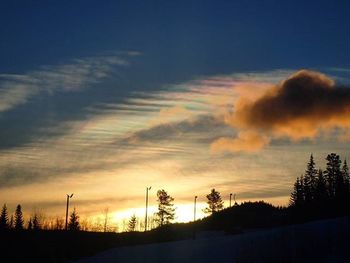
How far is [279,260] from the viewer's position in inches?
1313

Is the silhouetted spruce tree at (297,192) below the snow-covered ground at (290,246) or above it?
above

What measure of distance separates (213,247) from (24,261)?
40671 mm

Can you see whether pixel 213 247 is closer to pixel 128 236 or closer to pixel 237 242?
pixel 237 242

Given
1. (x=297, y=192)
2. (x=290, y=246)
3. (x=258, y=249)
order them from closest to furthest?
(x=290, y=246) → (x=258, y=249) → (x=297, y=192)

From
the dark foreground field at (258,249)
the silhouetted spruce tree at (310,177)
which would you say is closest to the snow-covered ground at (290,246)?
the dark foreground field at (258,249)

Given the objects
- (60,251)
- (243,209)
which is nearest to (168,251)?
(60,251)

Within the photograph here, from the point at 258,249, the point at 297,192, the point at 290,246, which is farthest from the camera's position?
the point at 297,192

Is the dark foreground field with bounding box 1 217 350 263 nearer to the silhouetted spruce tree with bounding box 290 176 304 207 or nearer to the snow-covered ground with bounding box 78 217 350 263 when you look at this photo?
the snow-covered ground with bounding box 78 217 350 263

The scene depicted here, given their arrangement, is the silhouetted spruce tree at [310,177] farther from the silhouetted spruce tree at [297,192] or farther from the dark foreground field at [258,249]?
the dark foreground field at [258,249]

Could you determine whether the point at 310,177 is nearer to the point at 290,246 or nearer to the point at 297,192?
the point at 297,192

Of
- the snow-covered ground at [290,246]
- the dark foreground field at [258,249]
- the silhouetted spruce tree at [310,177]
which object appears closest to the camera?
the snow-covered ground at [290,246]

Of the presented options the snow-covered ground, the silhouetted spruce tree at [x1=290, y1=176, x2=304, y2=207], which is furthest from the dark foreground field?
the silhouetted spruce tree at [x1=290, y1=176, x2=304, y2=207]

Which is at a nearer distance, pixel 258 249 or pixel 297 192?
pixel 258 249

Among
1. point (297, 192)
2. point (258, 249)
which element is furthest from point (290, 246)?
point (297, 192)
